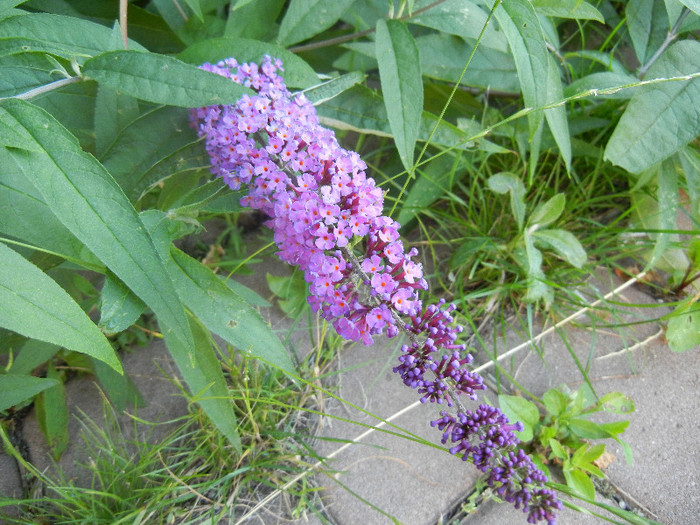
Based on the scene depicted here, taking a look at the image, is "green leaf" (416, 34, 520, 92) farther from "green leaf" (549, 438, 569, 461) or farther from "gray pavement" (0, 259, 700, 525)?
"green leaf" (549, 438, 569, 461)

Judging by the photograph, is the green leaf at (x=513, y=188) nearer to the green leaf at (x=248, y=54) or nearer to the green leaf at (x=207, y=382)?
the green leaf at (x=248, y=54)

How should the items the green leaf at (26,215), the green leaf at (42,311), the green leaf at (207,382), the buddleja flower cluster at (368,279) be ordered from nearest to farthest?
the green leaf at (42,311) < the buddleja flower cluster at (368,279) < the green leaf at (26,215) < the green leaf at (207,382)

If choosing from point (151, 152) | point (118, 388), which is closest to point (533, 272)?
point (151, 152)

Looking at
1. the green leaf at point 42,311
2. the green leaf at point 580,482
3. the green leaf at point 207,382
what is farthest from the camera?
the green leaf at point 580,482

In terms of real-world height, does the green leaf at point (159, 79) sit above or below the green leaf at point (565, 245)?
above

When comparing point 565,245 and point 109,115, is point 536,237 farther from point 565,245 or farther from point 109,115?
point 109,115

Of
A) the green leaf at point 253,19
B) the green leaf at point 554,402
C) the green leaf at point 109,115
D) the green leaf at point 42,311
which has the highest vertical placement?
the green leaf at point 253,19

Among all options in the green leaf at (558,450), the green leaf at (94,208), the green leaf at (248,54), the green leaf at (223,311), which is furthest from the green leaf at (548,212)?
the green leaf at (94,208)
